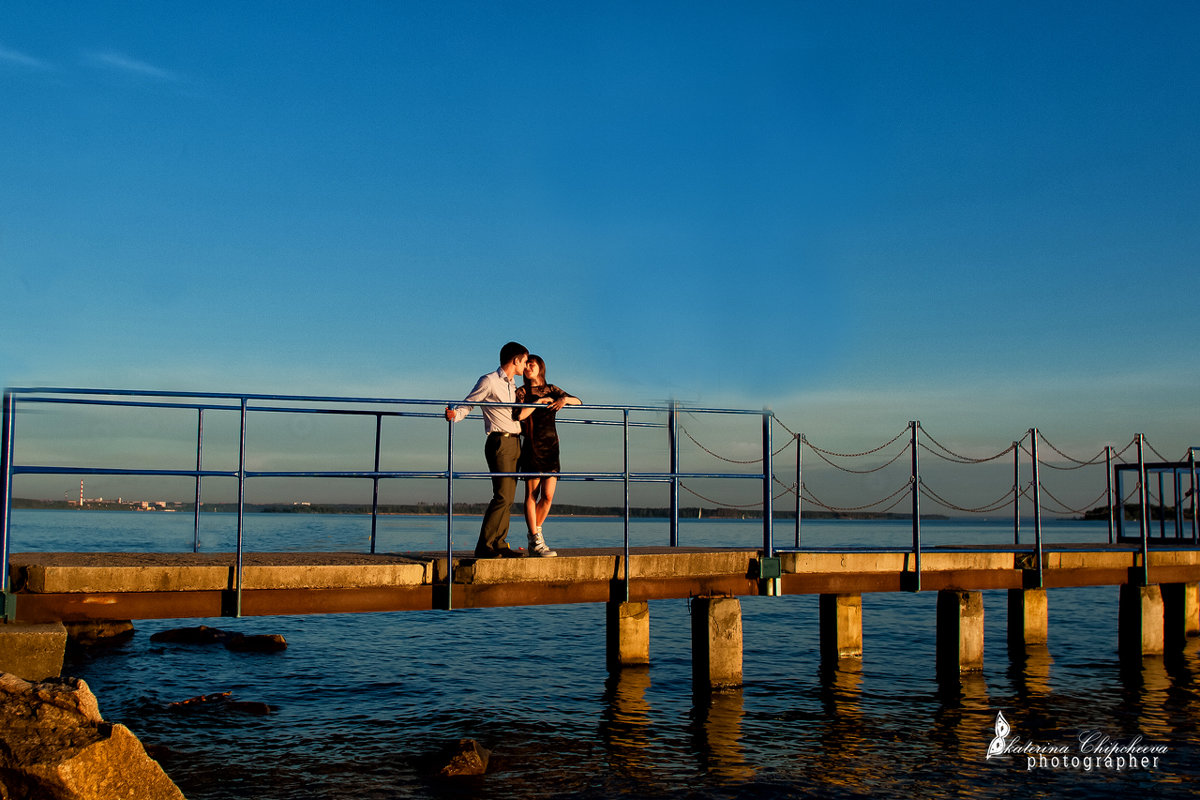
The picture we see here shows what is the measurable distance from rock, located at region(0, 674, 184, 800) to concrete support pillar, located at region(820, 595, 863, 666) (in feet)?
33.3

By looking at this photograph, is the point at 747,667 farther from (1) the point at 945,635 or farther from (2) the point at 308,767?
(2) the point at 308,767

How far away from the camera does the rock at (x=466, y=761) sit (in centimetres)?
852

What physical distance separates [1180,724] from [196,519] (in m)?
11.3

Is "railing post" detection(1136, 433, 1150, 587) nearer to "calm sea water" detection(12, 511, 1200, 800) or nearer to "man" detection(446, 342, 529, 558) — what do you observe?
"calm sea water" detection(12, 511, 1200, 800)

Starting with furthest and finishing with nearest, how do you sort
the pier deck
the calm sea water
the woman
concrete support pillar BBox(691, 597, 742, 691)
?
1. concrete support pillar BBox(691, 597, 742, 691)
2. the woman
3. the calm sea water
4. the pier deck

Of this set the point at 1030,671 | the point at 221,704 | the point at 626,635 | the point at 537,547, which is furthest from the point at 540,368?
the point at 1030,671

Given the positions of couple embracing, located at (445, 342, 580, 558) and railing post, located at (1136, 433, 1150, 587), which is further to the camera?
railing post, located at (1136, 433, 1150, 587)

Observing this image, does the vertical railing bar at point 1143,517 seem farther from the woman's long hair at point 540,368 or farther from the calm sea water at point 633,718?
the woman's long hair at point 540,368

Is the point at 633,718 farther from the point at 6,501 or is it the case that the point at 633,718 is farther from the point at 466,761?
the point at 6,501

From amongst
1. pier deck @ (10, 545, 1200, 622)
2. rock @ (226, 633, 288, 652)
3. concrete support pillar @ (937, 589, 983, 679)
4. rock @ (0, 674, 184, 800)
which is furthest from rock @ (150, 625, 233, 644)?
rock @ (0, 674, 184, 800)

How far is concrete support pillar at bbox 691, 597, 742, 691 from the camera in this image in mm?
10805

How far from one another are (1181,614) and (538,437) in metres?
12.4

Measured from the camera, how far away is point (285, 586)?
8.33 m

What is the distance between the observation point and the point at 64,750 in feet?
17.4
